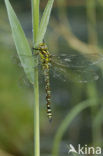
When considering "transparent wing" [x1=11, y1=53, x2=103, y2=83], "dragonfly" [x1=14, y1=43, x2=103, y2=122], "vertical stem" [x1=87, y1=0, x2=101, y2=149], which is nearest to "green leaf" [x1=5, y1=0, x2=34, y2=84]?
"dragonfly" [x1=14, y1=43, x2=103, y2=122]

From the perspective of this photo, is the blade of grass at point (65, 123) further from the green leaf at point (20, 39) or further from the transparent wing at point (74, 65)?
the green leaf at point (20, 39)

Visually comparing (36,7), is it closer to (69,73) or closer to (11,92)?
(69,73)

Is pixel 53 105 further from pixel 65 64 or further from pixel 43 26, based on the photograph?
pixel 43 26

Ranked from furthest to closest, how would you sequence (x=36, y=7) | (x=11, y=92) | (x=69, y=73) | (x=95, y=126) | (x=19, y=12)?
(x=19, y=12) → (x=11, y=92) → (x=95, y=126) → (x=69, y=73) → (x=36, y=7)

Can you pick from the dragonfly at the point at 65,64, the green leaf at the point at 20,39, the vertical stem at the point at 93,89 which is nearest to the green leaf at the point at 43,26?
the green leaf at the point at 20,39

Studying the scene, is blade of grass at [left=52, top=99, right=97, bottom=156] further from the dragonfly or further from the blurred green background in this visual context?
the blurred green background

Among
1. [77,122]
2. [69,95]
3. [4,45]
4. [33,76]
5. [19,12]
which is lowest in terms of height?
[33,76]

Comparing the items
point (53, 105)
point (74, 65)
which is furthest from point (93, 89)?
point (74, 65)

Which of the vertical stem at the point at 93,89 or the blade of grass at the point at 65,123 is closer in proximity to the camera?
the blade of grass at the point at 65,123

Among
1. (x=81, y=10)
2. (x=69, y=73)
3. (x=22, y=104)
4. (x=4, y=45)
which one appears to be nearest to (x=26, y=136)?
(x=22, y=104)
